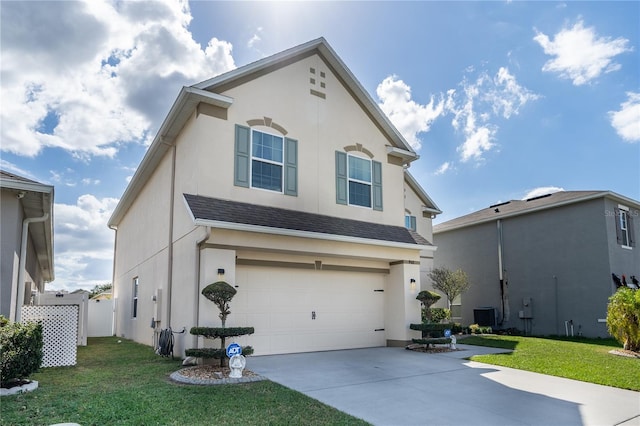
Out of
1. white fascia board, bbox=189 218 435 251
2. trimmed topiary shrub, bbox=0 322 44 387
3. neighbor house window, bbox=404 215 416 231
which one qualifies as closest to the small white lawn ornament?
white fascia board, bbox=189 218 435 251

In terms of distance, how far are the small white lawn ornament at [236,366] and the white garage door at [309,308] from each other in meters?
2.33

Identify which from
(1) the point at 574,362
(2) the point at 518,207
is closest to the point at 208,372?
(1) the point at 574,362

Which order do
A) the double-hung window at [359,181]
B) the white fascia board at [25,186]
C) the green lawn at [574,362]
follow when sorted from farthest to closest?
the double-hung window at [359,181] < the white fascia board at [25,186] < the green lawn at [574,362]

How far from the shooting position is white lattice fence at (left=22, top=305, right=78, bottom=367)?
9578 mm

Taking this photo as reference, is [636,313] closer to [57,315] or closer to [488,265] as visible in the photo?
[488,265]

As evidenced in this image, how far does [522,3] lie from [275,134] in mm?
7709

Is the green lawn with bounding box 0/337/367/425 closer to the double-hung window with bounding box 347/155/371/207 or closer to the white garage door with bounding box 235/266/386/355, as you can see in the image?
the white garage door with bounding box 235/266/386/355

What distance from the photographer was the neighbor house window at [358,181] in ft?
41.1

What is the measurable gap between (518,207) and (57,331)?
19.3 m

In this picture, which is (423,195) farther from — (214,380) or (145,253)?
(214,380)

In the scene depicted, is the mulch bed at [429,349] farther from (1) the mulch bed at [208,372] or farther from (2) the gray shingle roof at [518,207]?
(2) the gray shingle roof at [518,207]

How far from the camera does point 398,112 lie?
49.9ft

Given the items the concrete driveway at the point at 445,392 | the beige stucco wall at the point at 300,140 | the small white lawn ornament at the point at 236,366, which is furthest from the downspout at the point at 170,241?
the small white lawn ornament at the point at 236,366

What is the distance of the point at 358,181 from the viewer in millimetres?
12992
